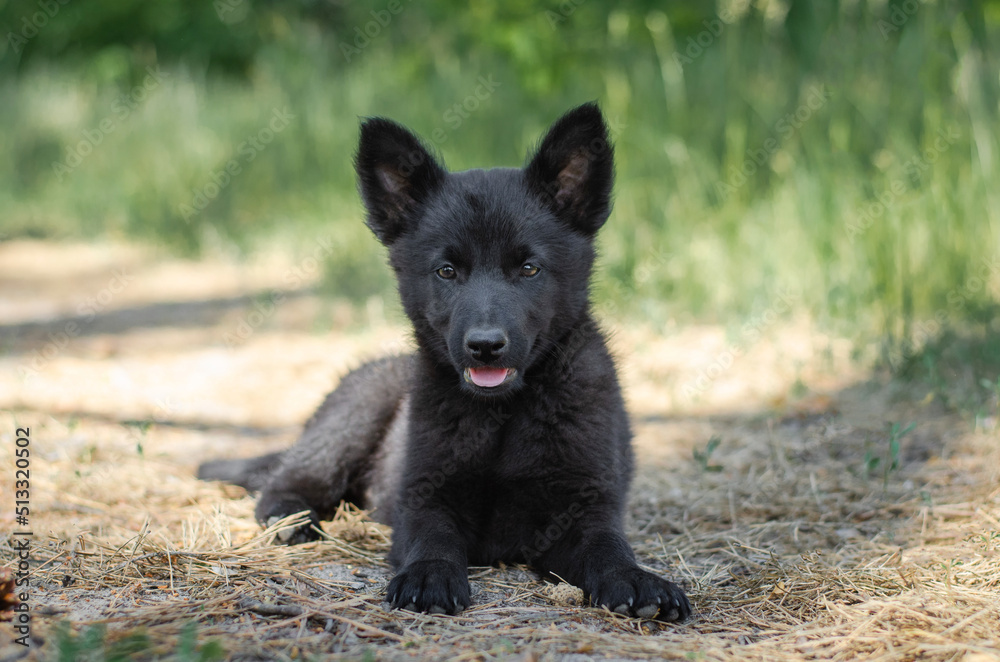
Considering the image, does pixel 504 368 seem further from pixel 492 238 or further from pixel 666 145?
pixel 666 145

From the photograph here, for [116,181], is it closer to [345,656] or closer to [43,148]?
[43,148]

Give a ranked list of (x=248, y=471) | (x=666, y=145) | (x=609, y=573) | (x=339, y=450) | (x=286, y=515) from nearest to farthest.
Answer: (x=609, y=573) → (x=286, y=515) → (x=339, y=450) → (x=248, y=471) → (x=666, y=145)

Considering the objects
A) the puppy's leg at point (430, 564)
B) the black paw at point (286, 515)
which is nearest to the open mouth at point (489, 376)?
the puppy's leg at point (430, 564)

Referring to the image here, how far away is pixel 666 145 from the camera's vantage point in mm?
6906

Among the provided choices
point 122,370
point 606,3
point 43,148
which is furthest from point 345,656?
point 43,148

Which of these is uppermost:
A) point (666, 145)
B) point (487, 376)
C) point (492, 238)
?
point (666, 145)

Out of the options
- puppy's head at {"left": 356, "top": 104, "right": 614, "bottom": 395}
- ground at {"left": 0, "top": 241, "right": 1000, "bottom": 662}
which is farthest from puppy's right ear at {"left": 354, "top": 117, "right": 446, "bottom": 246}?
ground at {"left": 0, "top": 241, "right": 1000, "bottom": 662}

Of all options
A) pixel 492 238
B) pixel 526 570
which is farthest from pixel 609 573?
pixel 492 238

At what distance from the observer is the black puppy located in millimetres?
2570

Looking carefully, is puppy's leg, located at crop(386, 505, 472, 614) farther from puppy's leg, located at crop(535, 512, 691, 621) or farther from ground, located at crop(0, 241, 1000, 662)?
puppy's leg, located at crop(535, 512, 691, 621)

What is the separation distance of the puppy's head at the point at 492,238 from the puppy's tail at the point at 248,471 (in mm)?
1072

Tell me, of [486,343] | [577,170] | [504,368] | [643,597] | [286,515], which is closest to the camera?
[643,597]

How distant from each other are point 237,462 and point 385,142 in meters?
1.55

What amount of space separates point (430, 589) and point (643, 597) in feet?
1.76
